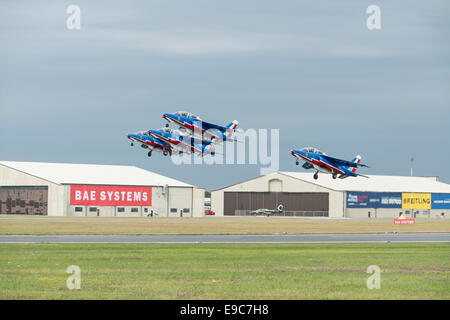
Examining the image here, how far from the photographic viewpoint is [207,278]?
31.3 metres

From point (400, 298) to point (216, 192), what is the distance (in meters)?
150

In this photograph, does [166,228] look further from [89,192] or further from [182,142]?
[89,192]

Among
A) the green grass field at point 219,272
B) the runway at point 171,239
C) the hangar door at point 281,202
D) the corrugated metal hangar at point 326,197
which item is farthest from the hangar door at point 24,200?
the green grass field at point 219,272

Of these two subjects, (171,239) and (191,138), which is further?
(191,138)

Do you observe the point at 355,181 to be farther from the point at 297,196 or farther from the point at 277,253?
the point at 277,253

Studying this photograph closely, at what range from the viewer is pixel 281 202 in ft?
559

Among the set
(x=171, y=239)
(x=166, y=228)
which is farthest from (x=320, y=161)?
(x=171, y=239)

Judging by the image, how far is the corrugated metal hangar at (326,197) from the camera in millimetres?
165875

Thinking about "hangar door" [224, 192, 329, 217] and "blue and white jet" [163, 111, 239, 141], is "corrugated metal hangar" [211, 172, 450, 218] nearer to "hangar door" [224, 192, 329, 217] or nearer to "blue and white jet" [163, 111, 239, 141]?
"hangar door" [224, 192, 329, 217]

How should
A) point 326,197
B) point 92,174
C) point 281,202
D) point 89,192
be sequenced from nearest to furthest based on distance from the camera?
point 89,192 → point 92,174 → point 326,197 → point 281,202

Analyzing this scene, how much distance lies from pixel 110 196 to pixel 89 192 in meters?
5.33

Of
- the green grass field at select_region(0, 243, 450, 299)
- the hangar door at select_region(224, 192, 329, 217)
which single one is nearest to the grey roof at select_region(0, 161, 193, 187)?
the hangar door at select_region(224, 192, 329, 217)

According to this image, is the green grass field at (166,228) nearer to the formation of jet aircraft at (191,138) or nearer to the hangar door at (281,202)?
the formation of jet aircraft at (191,138)
